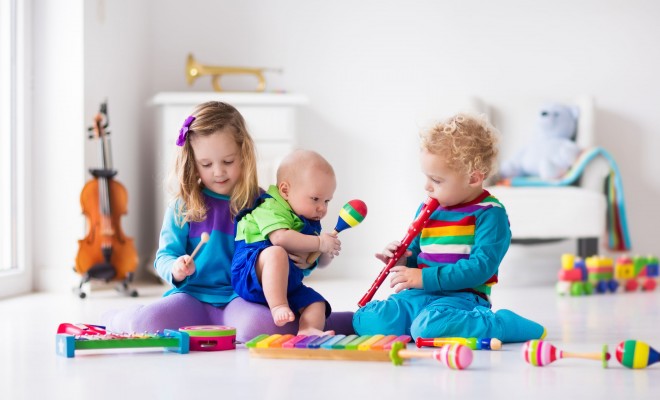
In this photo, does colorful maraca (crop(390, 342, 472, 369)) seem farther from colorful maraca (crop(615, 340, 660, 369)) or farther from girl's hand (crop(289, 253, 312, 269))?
girl's hand (crop(289, 253, 312, 269))

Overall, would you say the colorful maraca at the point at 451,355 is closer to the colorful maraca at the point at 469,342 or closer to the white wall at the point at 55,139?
the colorful maraca at the point at 469,342

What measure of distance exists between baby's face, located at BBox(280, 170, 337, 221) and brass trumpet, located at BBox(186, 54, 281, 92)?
2.30 meters

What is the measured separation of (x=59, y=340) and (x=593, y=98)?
3.29 metres

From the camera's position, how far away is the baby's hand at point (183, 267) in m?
2.02

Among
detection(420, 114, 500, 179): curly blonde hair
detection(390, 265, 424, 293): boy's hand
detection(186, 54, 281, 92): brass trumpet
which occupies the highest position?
detection(186, 54, 281, 92): brass trumpet

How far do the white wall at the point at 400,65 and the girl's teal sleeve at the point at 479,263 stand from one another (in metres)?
2.49

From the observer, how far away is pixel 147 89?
4551 millimetres

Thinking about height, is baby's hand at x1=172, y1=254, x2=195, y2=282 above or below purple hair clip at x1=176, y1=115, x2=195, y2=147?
below

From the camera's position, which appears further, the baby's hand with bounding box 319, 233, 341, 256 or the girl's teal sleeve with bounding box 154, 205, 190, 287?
the girl's teal sleeve with bounding box 154, 205, 190, 287

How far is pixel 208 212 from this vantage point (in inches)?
87.5

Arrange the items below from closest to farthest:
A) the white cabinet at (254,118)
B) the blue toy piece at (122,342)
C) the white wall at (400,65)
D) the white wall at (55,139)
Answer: the blue toy piece at (122,342) < the white wall at (55,139) < the white cabinet at (254,118) < the white wall at (400,65)

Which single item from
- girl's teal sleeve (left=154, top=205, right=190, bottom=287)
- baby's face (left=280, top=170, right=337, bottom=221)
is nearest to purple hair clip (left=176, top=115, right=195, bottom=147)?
girl's teal sleeve (left=154, top=205, right=190, bottom=287)

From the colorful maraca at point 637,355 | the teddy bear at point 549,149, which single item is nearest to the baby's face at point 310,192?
the colorful maraca at point 637,355

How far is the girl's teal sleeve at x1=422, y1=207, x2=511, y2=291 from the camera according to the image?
2074 mm
